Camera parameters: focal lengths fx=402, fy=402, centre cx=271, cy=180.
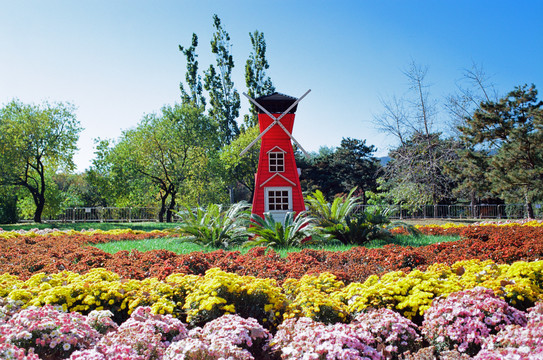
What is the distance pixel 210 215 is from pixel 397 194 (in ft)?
58.6

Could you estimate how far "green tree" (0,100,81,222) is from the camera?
20.6 metres

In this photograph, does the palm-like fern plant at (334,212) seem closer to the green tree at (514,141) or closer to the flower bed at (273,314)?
the flower bed at (273,314)

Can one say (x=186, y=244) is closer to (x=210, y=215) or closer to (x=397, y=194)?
(x=210, y=215)

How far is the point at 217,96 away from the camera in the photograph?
3528cm

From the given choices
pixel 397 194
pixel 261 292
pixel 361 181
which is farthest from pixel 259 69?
pixel 261 292

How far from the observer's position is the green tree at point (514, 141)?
672 inches

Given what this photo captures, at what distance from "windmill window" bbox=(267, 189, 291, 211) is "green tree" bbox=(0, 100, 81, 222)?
1559 centimetres

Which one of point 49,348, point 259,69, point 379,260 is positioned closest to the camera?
point 49,348

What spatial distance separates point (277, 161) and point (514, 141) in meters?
12.2

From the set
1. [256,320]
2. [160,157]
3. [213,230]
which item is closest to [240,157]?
[160,157]

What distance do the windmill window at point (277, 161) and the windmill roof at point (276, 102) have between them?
5.21ft

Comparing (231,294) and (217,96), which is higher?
(217,96)

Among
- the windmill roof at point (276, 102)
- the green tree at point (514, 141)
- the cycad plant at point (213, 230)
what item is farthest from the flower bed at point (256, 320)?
the green tree at point (514, 141)

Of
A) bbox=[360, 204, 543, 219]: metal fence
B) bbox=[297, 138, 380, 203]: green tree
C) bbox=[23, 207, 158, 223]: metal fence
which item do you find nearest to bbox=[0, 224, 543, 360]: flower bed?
bbox=[360, 204, 543, 219]: metal fence
